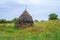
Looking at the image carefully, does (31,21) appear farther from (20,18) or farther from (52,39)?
(52,39)

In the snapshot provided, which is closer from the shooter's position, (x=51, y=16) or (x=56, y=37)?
(x=56, y=37)

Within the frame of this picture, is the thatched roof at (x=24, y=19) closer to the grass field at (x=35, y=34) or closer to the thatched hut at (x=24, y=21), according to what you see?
the thatched hut at (x=24, y=21)

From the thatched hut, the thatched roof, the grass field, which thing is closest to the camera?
the grass field

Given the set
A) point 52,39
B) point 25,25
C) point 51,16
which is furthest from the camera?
point 51,16

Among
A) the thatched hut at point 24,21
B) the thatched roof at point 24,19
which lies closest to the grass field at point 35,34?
the thatched hut at point 24,21

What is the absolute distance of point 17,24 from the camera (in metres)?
30.8

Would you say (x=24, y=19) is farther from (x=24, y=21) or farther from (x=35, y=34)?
(x=35, y=34)

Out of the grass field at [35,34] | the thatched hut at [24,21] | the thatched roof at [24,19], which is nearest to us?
the grass field at [35,34]

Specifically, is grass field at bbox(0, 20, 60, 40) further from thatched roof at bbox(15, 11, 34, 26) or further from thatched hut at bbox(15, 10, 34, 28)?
thatched roof at bbox(15, 11, 34, 26)

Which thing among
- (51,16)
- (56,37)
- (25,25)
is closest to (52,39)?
(56,37)

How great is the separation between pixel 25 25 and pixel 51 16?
45.0 ft

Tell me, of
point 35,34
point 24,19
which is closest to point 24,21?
point 24,19

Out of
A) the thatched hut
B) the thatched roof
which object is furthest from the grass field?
the thatched roof

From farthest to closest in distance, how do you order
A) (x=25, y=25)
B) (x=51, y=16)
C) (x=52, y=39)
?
(x=51, y=16)
(x=25, y=25)
(x=52, y=39)
